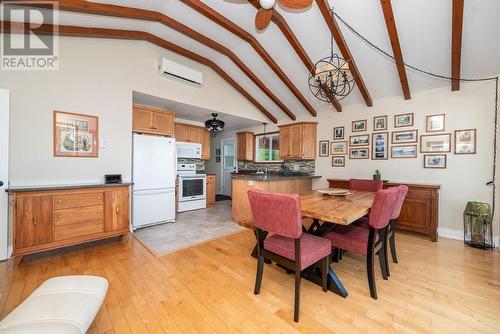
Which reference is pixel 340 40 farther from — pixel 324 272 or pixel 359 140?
pixel 324 272

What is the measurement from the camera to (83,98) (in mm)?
3057

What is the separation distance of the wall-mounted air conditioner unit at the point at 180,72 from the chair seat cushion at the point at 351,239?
12.2ft

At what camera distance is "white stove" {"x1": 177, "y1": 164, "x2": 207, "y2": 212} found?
16.4 feet

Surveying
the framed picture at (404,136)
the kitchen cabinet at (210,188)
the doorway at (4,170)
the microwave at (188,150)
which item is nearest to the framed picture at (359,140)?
the framed picture at (404,136)

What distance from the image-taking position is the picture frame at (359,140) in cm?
443

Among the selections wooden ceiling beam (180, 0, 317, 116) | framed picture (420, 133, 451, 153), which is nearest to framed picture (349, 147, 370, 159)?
framed picture (420, 133, 451, 153)

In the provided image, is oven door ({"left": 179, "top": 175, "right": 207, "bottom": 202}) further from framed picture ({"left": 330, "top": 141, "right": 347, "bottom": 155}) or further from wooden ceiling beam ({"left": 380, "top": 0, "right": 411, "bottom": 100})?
wooden ceiling beam ({"left": 380, "top": 0, "right": 411, "bottom": 100})

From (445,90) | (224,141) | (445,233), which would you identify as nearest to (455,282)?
(445,233)

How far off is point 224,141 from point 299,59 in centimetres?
447

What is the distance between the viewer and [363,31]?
9.89 feet

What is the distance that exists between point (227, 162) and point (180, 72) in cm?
416

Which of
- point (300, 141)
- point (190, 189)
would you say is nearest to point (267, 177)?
point (300, 141)

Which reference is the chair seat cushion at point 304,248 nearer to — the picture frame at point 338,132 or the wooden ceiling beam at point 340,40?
the wooden ceiling beam at point 340,40

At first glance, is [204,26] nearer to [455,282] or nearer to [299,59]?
[299,59]
